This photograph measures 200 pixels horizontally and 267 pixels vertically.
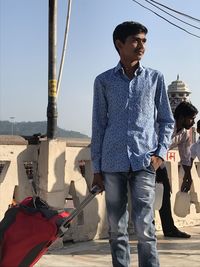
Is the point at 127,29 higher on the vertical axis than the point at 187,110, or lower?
higher

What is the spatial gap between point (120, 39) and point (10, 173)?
A: 2.10m

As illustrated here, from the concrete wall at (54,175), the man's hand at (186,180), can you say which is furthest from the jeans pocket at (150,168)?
the man's hand at (186,180)

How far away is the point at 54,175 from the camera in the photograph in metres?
5.09

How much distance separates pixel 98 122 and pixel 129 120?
0.24 meters

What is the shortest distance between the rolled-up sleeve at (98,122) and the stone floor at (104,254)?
1373 millimetres

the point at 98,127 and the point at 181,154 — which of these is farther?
the point at 181,154

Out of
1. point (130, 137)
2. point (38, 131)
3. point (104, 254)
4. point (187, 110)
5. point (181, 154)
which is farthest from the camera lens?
point (38, 131)

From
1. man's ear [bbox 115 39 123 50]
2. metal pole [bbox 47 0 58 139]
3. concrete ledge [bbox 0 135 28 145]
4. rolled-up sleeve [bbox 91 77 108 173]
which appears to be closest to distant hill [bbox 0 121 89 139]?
metal pole [bbox 47 0 58 139]

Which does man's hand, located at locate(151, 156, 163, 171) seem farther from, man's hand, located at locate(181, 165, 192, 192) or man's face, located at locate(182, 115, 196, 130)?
man's hand, located at locate(181, 165, 192, 192)

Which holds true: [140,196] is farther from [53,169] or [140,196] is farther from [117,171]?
[53,169]

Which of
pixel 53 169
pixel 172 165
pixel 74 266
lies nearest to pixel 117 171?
pixel 74 266

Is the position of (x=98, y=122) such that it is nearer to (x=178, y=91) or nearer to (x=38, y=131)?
(x=38, y=131)

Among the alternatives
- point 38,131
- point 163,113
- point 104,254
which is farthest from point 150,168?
point 38,131

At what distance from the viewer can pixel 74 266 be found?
14.2ft
